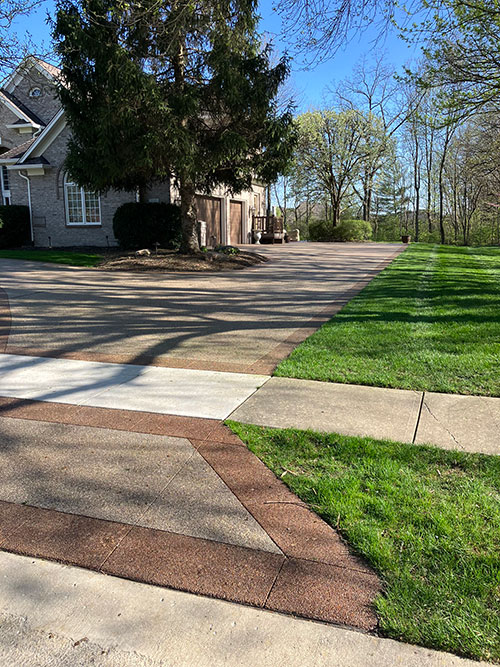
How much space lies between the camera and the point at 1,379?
5.77 m

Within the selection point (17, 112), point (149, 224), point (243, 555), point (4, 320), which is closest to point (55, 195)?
point (17, 112)

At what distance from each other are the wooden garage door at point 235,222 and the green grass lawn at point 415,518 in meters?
23.9

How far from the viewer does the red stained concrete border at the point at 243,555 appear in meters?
2.37

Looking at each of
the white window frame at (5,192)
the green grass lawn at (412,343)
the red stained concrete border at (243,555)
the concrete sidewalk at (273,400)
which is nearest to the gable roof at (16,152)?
the white window frame at (5,192)

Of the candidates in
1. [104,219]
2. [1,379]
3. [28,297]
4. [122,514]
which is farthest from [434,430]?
[104,219]

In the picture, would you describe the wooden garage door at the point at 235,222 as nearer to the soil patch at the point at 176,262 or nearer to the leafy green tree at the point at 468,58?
the soil patch at the point at 176,262

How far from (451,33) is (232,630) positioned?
12456 millimetres

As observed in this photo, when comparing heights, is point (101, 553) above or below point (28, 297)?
below

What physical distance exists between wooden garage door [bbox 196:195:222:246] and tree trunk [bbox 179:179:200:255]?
5.65 m

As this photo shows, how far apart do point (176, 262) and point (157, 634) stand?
48.0 ft

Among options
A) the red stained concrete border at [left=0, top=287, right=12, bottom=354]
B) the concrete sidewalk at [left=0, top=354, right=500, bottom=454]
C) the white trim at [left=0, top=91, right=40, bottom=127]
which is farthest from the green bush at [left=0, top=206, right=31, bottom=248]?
the concrete sidewalk at [left=0, top=354, right=500, bottom=454]

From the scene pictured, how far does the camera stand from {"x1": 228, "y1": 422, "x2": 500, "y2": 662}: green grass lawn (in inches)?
86.2

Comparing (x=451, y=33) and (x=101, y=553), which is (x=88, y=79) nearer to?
(x=451, y=33)

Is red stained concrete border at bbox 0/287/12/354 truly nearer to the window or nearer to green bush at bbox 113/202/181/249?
green bush at bbox 113/202/181/249
